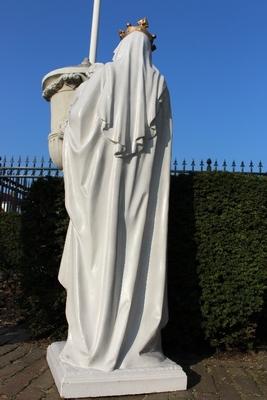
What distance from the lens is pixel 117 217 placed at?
3.53 metres

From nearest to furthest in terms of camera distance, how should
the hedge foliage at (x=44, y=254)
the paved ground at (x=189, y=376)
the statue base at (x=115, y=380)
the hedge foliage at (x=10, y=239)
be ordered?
the statue base at (x=115, y=380)
the paved ground at (x=189, y=376)
the hedge foliage at (x=44, y=254)
the hedge foliage at (x=10, y=239)

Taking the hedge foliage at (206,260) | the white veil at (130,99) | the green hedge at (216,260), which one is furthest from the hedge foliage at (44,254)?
the white veil at (130,99)

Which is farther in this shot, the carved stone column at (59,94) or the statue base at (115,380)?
the carved stone column at (59,94)

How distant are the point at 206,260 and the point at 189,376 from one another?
1.27m

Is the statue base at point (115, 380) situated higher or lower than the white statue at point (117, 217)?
lower

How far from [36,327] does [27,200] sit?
143 centimetres

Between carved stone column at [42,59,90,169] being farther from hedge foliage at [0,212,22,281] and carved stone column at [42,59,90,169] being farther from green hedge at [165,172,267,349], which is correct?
hedge foliage at [0,212,22,281]

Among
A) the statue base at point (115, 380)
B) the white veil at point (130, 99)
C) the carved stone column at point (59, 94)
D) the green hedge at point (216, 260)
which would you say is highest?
the carved stone column at point (59, 94)

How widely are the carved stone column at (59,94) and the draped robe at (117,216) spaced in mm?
1645

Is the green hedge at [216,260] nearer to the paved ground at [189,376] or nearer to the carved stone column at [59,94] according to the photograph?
the paved ground at [189,376]

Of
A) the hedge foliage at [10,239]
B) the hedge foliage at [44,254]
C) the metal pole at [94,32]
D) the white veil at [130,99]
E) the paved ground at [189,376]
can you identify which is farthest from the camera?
the hedge foliage at [10,239]

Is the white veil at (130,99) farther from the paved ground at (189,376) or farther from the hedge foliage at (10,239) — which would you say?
the hedge foliage at (10,239)

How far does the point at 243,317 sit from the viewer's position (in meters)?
4.77

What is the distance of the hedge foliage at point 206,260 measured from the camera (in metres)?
4.75
